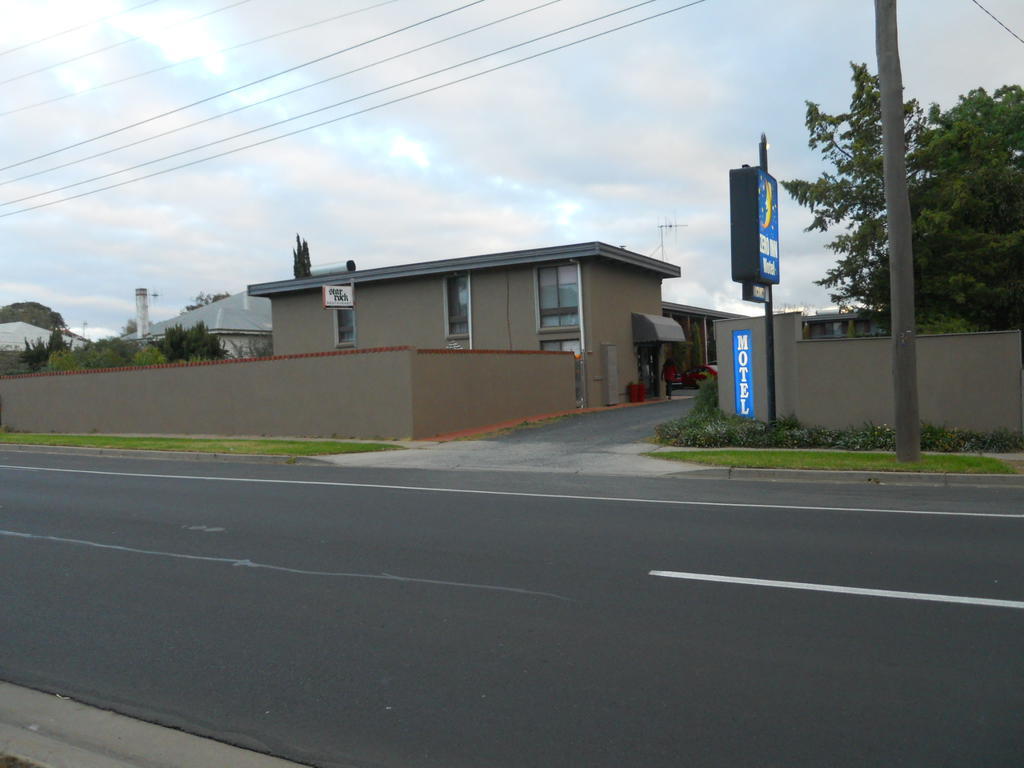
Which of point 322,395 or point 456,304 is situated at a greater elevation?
point 456,304

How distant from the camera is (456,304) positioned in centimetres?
3369

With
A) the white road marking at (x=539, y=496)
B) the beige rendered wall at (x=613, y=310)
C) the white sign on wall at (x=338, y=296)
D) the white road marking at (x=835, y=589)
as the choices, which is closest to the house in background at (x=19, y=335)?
the white sign on wall at (x=338, y=296)

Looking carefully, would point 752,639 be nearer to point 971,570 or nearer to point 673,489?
point 971,570

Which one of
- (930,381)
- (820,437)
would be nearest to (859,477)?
(820,437)

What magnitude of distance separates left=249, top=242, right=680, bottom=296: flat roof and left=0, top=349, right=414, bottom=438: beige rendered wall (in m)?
7.98

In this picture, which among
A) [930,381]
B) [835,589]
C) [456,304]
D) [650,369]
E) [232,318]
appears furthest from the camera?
[232,318]

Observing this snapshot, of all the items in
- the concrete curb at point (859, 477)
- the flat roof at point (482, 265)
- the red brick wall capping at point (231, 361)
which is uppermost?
the flat roof at point (482, 265)

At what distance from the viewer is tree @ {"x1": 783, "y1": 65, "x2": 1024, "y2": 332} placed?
21406 mm

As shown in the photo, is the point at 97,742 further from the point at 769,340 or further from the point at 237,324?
the point at 237,324

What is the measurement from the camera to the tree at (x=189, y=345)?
44.4 m

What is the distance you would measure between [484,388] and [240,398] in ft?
23.9

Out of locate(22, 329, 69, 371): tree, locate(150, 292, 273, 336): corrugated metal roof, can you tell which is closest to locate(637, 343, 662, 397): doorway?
locate(150, 292, 273, 336): corrugated metal roof

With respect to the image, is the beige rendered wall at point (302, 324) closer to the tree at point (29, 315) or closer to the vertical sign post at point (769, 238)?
the vertical sign post at point (769, 238)

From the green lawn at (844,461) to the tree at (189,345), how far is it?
34.5 m
